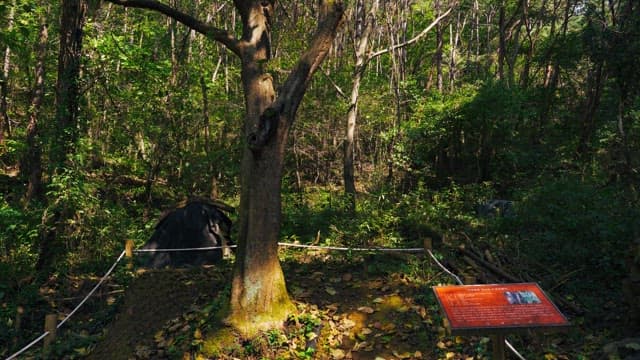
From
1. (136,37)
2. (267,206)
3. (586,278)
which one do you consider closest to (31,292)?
(267,206)

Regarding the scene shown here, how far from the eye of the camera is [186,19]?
599 centimetres

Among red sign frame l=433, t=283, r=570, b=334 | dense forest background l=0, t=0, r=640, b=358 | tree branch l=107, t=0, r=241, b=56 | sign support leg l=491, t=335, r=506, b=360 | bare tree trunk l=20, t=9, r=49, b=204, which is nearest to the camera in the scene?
red sign frame l=433, t=283, r=570, b=334

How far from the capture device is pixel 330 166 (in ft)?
55.8

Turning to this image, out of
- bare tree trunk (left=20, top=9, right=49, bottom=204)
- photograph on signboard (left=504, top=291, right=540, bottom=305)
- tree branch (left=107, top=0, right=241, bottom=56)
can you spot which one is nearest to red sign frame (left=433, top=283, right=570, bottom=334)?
photograph on signboard (left=504, top=291, right=540, bottom=305)

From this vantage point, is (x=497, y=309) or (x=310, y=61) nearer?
(x=497, y=309)

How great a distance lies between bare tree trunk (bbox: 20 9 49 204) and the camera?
9.96m

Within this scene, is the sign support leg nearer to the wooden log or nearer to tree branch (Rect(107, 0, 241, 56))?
the wooden log

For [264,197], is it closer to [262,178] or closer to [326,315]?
[262,178]

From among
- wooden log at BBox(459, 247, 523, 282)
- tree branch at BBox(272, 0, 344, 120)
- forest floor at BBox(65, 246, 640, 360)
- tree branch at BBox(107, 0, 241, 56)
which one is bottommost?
forest floor at BBox(65, 246, 640, 360)

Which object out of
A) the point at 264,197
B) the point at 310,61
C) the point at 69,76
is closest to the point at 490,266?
the point at 264,197

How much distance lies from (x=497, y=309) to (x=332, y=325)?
2762mm

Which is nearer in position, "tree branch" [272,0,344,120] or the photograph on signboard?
the photograph on signboard

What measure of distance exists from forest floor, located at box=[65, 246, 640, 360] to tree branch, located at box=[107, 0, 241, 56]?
3.52 meters

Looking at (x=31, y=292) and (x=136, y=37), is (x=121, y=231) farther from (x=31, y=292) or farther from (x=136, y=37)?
(x=136, y=37)
